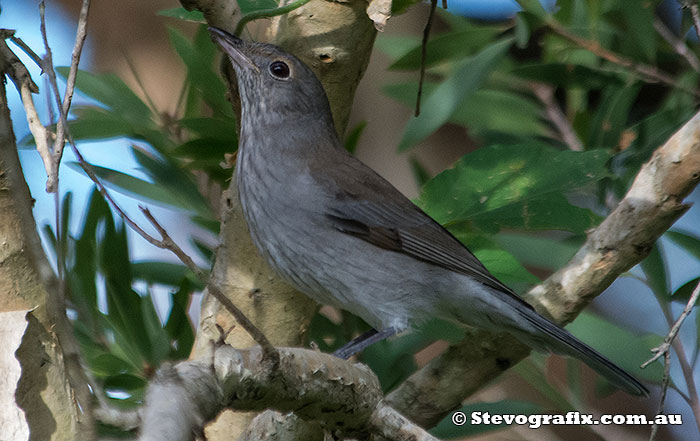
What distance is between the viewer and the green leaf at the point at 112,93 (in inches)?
123

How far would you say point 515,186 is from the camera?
9.43ft

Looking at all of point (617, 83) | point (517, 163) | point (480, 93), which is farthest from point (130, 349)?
point (617, 83)

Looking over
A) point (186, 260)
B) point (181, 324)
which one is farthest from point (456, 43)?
point (186, 260)

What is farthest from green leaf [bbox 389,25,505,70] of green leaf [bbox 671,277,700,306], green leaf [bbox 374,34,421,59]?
green leaf [bbox 671,277,700,306]

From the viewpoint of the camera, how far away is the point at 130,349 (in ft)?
9.27

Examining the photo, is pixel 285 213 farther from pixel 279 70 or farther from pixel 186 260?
pixel 186 260

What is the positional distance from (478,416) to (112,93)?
5.80ft

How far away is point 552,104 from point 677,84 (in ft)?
2.73

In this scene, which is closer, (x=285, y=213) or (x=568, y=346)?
(x=568, y=346)

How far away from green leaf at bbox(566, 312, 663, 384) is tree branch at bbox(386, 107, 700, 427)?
0.45 metres

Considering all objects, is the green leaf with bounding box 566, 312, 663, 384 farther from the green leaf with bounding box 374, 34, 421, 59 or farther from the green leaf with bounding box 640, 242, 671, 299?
the green leaf with bounding box 374, 34, 421, 59

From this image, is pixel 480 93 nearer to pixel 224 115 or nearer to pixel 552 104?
pixel 552 104

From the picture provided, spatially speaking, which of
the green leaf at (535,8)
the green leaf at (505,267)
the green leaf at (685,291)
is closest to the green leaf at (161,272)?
the green leaf at (505,267)

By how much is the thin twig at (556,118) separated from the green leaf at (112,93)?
73.1 inches
